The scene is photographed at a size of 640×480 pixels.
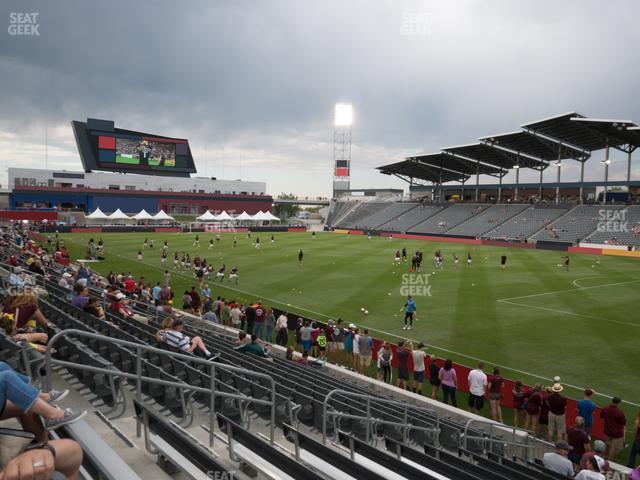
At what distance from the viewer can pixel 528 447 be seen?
1021 centimetres

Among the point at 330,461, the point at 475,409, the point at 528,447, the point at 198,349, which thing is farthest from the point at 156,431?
the point at 475,409

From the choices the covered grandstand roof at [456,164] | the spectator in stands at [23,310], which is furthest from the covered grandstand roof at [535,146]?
the spectator in stands at [23,310]

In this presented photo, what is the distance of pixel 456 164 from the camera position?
80125 millimetres

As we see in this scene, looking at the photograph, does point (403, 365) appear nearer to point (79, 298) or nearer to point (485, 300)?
point (79, 298)

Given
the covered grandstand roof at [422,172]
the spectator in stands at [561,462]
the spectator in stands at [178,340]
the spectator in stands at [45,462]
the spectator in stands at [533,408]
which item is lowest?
the spectator in stands at [533,408]

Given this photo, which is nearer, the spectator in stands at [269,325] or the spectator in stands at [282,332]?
the spectator in stands at [282,332]

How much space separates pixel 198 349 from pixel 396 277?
25030mm

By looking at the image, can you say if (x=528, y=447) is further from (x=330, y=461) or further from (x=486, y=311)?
(x=486, y=311)

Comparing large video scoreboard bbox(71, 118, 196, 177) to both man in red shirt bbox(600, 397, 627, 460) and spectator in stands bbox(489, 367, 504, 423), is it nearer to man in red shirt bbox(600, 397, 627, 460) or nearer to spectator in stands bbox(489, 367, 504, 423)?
spectator in stands bbox(489, 367, 504, 423)

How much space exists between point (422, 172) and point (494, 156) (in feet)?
58.5

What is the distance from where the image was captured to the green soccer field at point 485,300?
639 inches

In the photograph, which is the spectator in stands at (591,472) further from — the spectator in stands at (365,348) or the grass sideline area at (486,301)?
the spectator in stands at (365,348)

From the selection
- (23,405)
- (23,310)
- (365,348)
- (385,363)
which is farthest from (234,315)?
(23,405)

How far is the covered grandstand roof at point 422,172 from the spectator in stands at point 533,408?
72.4 m
